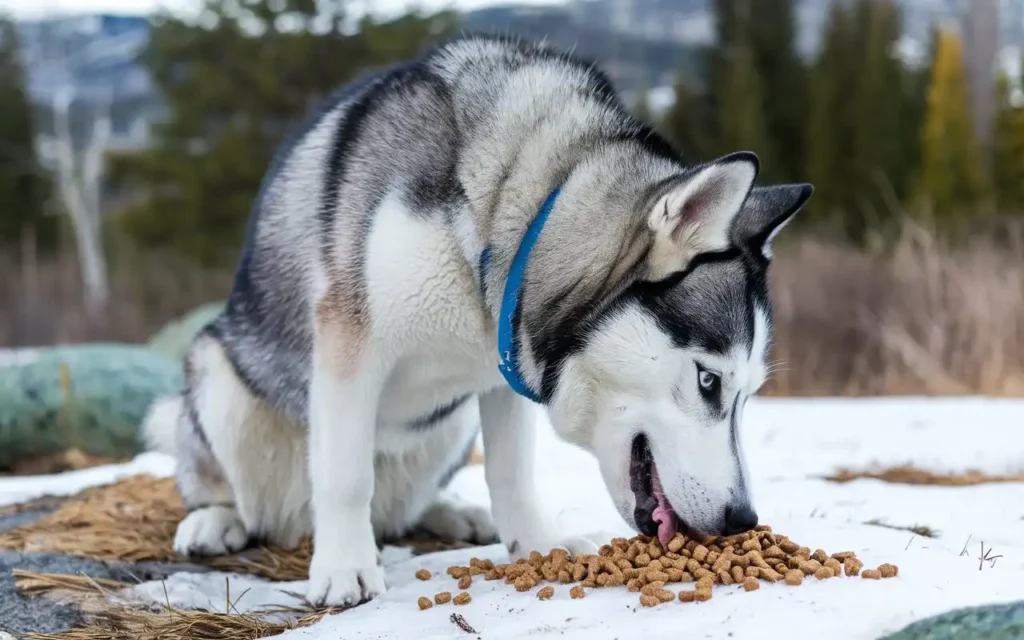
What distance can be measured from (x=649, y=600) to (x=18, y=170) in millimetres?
21473

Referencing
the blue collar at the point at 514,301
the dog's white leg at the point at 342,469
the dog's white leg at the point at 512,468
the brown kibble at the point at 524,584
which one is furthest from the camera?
the dog's white leg at the point at 512,468

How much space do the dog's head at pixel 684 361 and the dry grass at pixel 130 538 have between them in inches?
44.2

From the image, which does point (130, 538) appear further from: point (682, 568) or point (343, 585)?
point (682, 568)

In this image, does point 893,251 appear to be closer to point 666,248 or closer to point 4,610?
point 666,248

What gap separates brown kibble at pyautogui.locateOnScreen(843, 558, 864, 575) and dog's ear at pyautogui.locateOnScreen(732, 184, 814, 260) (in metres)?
0.78

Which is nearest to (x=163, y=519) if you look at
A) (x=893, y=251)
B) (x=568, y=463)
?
(x=568, y=463)

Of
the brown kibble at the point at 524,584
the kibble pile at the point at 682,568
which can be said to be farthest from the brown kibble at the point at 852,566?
the brown kibble at the point at 524,584

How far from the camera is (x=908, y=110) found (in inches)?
705

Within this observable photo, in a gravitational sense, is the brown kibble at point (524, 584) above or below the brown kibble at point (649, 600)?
below

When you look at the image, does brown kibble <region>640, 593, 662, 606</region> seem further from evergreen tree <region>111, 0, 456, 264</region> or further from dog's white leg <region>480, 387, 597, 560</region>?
evergreen tree <region>111, 0, 456, 264</region>

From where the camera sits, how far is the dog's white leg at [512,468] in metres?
2.93

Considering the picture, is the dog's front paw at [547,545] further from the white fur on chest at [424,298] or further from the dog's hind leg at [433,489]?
the white fur on chest at [424,298]

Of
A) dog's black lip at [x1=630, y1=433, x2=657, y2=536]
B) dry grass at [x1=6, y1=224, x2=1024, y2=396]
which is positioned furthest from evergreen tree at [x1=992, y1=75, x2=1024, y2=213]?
dog's black lip at [x1=630, y1=433, x2=657, y2=536]

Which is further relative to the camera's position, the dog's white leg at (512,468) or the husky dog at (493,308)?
the dog's white leg at (512,468)
